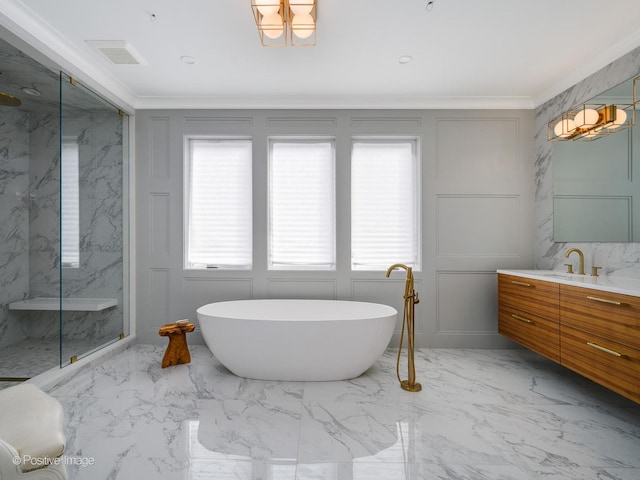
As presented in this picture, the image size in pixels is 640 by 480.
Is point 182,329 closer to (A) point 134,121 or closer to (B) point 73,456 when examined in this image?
(B) point 73,456

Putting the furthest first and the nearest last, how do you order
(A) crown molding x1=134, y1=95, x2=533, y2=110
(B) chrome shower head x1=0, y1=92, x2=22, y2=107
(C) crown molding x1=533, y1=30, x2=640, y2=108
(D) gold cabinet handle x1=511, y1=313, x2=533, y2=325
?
(A) crown molding x1=134, y1=95, x2=533, y2=110
(B) chrome shower head x1=0, y1=92, x2=22, y2=107
(D) gold cabinet handle x1=511, y1=313, x2=533, y2=325
(C) crown molding x1=533, y1=30, x2=640, y2=108

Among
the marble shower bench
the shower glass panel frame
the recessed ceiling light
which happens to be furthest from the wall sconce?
the recessed ceiling light

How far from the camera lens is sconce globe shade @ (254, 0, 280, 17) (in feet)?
6.41

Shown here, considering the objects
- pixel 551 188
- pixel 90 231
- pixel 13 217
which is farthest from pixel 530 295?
pixel 13 217

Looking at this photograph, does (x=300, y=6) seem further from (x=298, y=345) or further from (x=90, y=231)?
(x=90, y=231)

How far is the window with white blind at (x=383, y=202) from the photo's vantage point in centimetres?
356

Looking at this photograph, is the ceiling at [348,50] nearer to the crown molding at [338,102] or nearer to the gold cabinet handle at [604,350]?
the crown molding at [338,102]

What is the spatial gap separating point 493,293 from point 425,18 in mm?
2576

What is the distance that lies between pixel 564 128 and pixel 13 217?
16.3 feet

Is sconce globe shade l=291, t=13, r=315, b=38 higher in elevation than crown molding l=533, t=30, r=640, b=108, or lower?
lower

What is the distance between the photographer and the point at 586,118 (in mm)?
2645

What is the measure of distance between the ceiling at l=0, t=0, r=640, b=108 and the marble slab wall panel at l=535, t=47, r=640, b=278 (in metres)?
0.09

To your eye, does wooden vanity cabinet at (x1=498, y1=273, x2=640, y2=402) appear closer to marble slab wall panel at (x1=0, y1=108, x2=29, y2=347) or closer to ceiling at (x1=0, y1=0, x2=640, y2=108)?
ceiling at (x1=0, y1=0, x2=640, y2=108)

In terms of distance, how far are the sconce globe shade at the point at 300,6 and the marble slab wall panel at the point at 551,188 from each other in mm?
2257
